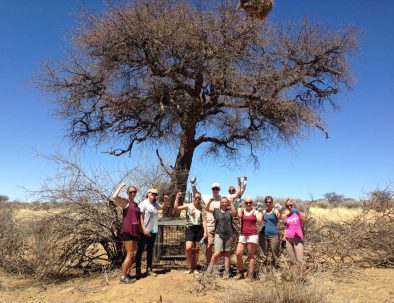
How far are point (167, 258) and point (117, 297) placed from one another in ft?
6.78

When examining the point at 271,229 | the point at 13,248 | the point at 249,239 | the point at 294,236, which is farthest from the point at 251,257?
the point at 13,248

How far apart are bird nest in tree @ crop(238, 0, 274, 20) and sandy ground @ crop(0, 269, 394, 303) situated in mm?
10078

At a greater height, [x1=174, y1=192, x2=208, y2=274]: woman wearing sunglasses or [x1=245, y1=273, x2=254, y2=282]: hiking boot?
[x1=174, y1=192, x2=208, y2=274]: woman wearing sunglasses

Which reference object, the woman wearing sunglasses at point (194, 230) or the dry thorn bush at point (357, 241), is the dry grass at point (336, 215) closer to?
the dry thorn bush at point (357, 241)

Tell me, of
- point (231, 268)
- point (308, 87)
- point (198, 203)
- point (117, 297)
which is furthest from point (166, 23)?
point (117, 297)

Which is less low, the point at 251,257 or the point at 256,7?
the point at 256,7

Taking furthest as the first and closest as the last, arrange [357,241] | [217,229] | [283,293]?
[357,241] < [217,229] < [283,293]

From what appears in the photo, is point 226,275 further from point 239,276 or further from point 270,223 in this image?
point 270,223

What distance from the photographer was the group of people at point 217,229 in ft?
28.3

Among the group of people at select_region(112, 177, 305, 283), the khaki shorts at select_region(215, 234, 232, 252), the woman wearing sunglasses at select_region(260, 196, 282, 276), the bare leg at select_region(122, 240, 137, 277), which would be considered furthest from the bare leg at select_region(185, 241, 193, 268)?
the woman wearing sunglasses at select_region(260, 196, 282, 276)

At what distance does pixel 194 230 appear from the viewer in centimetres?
894

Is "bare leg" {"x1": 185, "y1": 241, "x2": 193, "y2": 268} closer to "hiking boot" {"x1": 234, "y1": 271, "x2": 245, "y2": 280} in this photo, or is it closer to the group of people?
the group of people

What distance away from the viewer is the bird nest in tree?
16.2m

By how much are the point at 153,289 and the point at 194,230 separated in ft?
4.81
